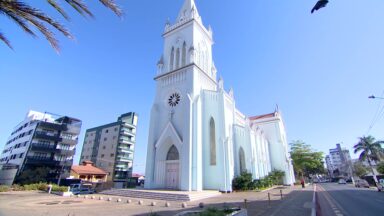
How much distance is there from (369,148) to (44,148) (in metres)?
66.2

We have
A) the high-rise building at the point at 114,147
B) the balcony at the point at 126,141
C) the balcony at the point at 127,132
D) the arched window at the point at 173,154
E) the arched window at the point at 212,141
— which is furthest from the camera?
the balcony at the point at 127,132

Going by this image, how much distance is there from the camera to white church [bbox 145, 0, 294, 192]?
62.8ft

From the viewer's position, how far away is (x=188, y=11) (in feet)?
95.6

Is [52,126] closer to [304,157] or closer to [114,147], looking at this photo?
[114,147]

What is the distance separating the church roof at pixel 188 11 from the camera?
1083 inches

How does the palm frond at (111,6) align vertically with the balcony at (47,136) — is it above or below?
below

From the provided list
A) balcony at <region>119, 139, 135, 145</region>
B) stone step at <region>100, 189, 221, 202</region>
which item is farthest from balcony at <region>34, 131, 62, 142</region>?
stone step at <region>100, 189, 221, 202</region>

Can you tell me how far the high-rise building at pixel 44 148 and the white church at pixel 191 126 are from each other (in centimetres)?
2566

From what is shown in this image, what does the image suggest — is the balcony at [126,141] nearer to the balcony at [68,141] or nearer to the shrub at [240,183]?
the balcony at [68,141]

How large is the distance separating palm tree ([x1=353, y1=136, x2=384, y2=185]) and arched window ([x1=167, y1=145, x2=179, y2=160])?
39.2 m

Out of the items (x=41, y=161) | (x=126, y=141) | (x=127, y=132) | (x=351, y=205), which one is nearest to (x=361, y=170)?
(x=351, y=205)

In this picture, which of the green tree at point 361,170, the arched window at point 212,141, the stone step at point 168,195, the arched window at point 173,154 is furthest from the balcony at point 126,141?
the green tree at point 361,170

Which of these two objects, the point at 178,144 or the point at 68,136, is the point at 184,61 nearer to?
the point at 178,144

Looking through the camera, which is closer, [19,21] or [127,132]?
[19,21]
